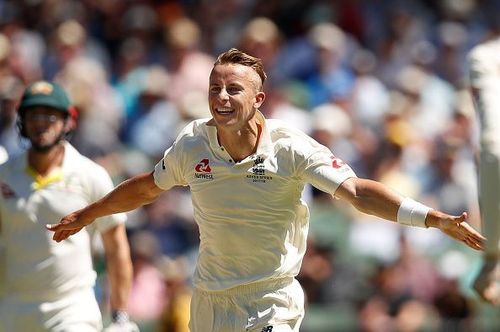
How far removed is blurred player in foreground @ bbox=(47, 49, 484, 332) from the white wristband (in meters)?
0.43

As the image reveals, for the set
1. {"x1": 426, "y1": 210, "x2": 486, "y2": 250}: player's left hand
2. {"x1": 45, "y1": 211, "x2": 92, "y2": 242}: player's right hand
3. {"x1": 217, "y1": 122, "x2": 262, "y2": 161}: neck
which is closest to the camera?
{"x1": 426, "y1": 210, "x2": 486, "y2": 250}: player's left hand

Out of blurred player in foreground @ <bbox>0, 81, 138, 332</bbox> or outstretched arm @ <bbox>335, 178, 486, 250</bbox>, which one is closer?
outstretched arm @ <bbox>335, 178, 486, 250</bbox>

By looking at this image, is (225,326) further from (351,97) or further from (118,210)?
(351,97)

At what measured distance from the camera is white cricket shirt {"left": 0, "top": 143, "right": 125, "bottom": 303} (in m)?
8.62

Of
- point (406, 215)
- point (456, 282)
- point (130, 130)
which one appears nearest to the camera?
point (406, 215)

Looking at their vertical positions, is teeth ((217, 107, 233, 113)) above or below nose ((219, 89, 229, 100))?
below

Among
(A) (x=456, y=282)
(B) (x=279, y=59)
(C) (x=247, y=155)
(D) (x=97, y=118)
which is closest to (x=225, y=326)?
(C) (x=247, y=155)

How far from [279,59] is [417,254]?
3296mm

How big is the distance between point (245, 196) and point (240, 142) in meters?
0.30

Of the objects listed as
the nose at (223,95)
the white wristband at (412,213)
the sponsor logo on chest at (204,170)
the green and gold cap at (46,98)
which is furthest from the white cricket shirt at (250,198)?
the green and gold cap at (46,98)

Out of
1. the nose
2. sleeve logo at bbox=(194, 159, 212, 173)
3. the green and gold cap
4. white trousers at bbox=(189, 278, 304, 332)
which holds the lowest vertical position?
white trousers at bbox=(189, 278, 304, 332)

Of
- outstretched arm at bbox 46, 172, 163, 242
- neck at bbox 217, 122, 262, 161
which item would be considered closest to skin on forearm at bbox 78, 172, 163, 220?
outstretched arm at bbox 46, 172, 163, 242

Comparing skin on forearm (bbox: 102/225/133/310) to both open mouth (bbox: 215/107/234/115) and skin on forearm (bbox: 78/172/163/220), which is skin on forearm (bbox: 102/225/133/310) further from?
open mouth (bbox: 215/107/234/115)

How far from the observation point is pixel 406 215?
6789mm
